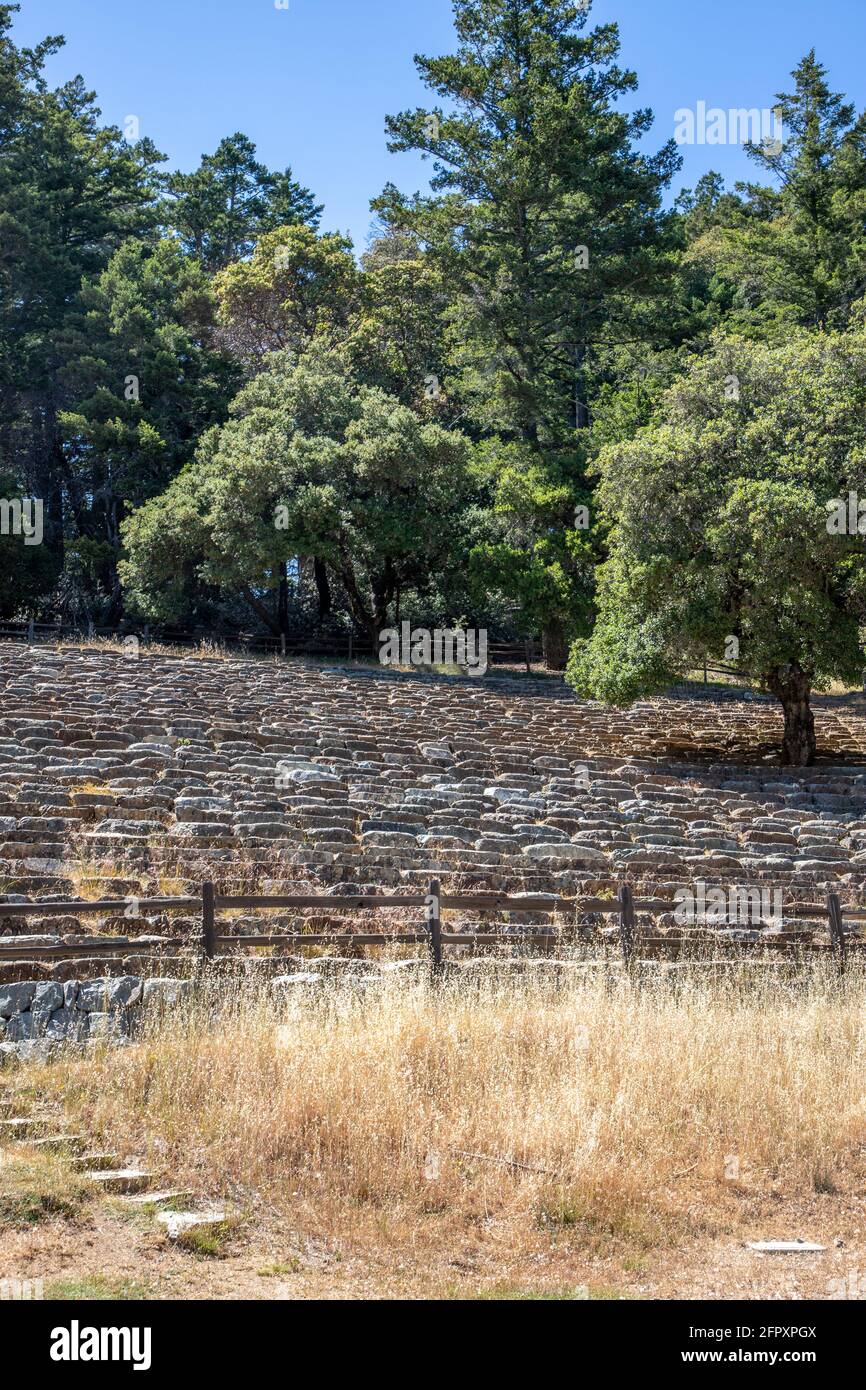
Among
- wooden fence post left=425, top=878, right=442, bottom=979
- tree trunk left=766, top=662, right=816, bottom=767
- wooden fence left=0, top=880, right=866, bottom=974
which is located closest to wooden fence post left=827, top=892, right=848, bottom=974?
wooden fence left=0, top=880, right=866, bottom=974

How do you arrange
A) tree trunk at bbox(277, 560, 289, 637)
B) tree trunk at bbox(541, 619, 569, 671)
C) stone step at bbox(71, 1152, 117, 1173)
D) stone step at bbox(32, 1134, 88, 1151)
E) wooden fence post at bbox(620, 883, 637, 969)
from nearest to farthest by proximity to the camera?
stone step at bbox(71, 1152, 117, 1173), stone step at bbox(32, 1134, 88, 1151), wooden fence post at bbox(620, 883, 637, 969), tree trunk at bbox(541, 619, 569, 671), tree trunk at bbox(277, 560, 289, 637)

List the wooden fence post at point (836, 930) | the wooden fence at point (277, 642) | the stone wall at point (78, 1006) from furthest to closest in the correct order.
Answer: the wooden fence at point (277, 642), the wooden fence post at point (836, 930), the stone wall at point (78, 1006)

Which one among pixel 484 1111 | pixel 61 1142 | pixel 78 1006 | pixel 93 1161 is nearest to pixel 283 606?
pixel 78 1006

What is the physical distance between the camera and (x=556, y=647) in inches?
1479

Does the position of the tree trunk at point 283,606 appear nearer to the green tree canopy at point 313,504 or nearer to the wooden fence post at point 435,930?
the green tree canopy at point 313,504

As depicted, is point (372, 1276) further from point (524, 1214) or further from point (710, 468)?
point (710, 468)

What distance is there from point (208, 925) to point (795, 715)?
16055mm

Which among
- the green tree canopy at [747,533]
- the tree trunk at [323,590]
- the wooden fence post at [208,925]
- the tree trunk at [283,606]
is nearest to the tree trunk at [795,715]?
the green tree canopy at [747,533]

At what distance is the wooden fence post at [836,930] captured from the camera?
13.7 meters

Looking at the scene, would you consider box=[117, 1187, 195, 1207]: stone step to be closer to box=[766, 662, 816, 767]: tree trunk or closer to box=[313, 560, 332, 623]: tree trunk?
box=[766, 662, 816, 767]: tree trunk

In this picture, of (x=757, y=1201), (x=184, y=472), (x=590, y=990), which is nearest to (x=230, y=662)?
(x=184, y=472)

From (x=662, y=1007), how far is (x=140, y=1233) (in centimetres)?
558

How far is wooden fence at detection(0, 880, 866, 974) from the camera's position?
34.2 ft

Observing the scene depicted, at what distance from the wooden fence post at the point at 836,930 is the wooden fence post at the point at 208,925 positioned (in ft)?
23.6
